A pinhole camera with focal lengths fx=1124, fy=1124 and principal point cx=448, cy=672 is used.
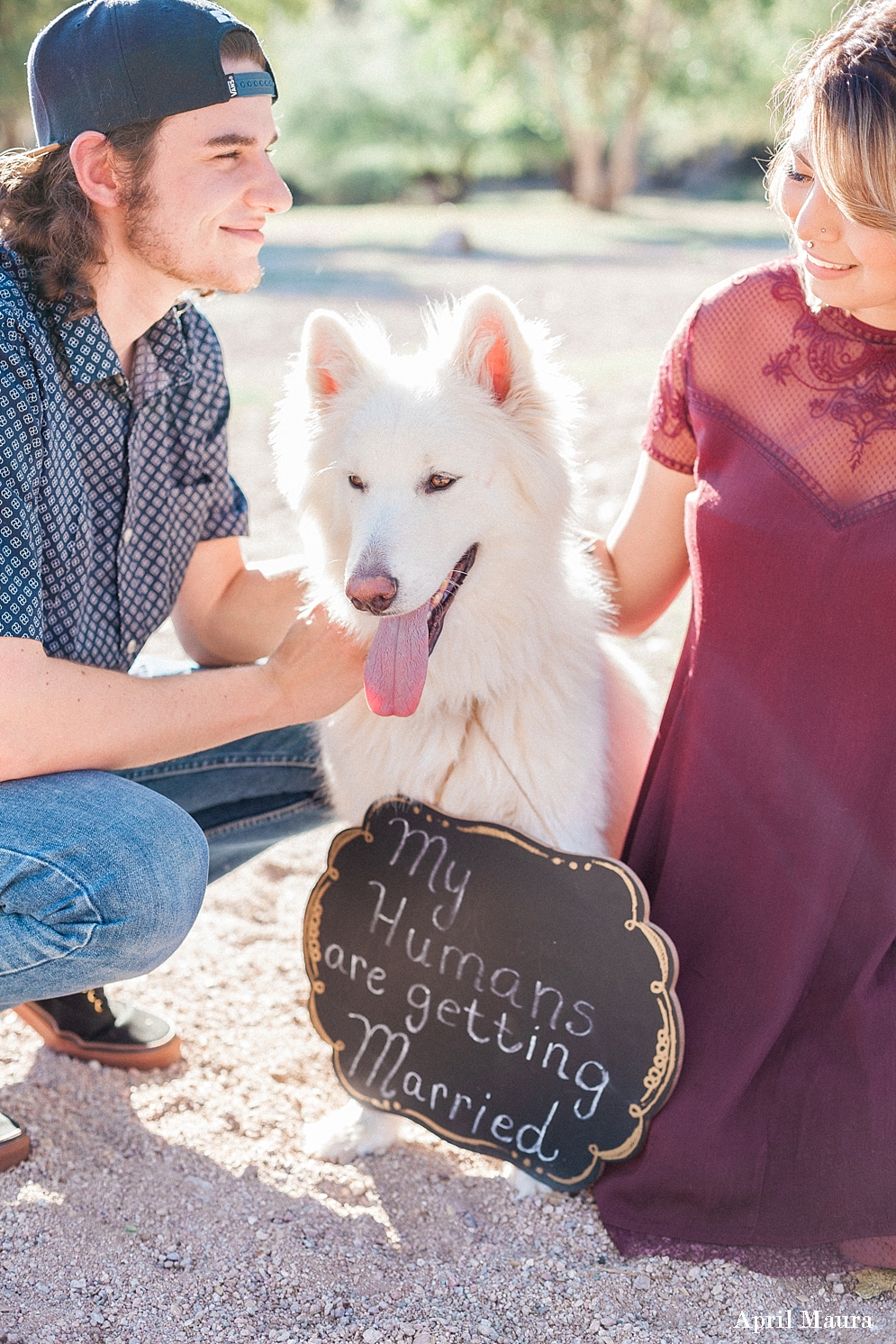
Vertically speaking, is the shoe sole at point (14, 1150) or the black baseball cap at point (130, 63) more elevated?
the black baseball cap at point (130, 63)

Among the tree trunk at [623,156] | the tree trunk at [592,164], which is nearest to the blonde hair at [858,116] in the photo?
the tree trunk at [623,156]

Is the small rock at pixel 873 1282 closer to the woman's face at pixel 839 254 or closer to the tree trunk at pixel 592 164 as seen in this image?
the woman's face at pixel 839 254

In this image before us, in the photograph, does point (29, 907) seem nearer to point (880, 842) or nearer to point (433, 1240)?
point (433, 1240)

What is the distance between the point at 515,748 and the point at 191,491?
1100mm

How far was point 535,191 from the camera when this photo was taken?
115ft

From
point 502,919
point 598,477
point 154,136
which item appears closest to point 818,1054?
point 502,919

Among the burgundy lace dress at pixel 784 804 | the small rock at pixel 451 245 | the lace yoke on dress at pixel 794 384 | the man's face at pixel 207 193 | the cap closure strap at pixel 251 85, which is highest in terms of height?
the cap closure strap at pixel 251 85

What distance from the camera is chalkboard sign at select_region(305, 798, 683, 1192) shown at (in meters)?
2.37

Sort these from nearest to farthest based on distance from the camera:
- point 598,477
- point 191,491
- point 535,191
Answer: point 191,491 < point 598,477 < point 535,191

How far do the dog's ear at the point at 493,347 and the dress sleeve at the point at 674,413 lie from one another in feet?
1.14

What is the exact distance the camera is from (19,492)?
7.36 feet

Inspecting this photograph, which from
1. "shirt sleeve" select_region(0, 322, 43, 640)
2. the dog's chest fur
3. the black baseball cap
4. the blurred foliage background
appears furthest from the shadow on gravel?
the blurred foliage background

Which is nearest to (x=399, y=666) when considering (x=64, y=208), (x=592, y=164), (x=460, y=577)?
(x=460, y=577)

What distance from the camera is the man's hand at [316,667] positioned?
2.51 m
